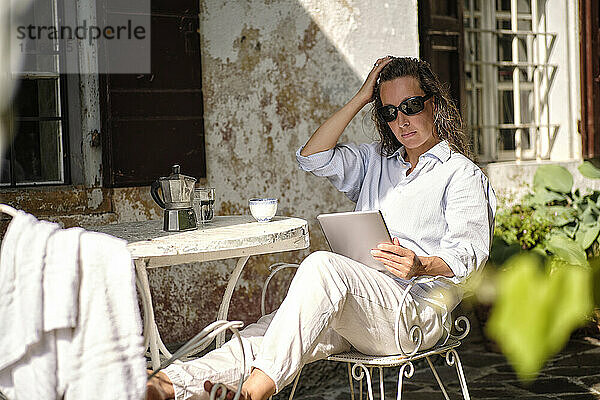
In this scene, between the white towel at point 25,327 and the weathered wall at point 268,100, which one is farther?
the weathered wall at point 268,100

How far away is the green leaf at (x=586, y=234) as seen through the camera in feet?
16.0

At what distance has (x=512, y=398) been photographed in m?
3.74

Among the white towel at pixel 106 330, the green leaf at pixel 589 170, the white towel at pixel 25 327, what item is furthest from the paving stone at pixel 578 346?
the white towel at pixel 25 327

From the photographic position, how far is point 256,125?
386 cm

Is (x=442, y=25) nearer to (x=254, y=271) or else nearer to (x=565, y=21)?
(x=565, y=21)

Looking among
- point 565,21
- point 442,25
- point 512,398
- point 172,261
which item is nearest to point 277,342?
point 172,261

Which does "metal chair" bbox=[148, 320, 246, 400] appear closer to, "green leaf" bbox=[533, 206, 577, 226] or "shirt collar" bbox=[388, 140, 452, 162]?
"shirt collar" bbox=[388, 140, 452, 162]

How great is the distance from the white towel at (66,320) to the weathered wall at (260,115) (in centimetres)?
182

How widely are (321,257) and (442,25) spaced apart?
3047 mm

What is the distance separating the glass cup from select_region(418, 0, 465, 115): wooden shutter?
2.46m

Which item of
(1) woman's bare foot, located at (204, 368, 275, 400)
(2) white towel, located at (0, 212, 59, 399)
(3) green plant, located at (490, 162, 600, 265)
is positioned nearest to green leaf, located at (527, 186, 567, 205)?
(3) green plant, located at (490, 162, 600, 265)

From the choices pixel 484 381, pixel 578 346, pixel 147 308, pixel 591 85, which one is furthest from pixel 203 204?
pixel 591 85

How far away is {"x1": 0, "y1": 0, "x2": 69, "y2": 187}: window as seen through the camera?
11.4ft

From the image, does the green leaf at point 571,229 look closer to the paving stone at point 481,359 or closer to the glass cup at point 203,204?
the paving stone at point 481,359
